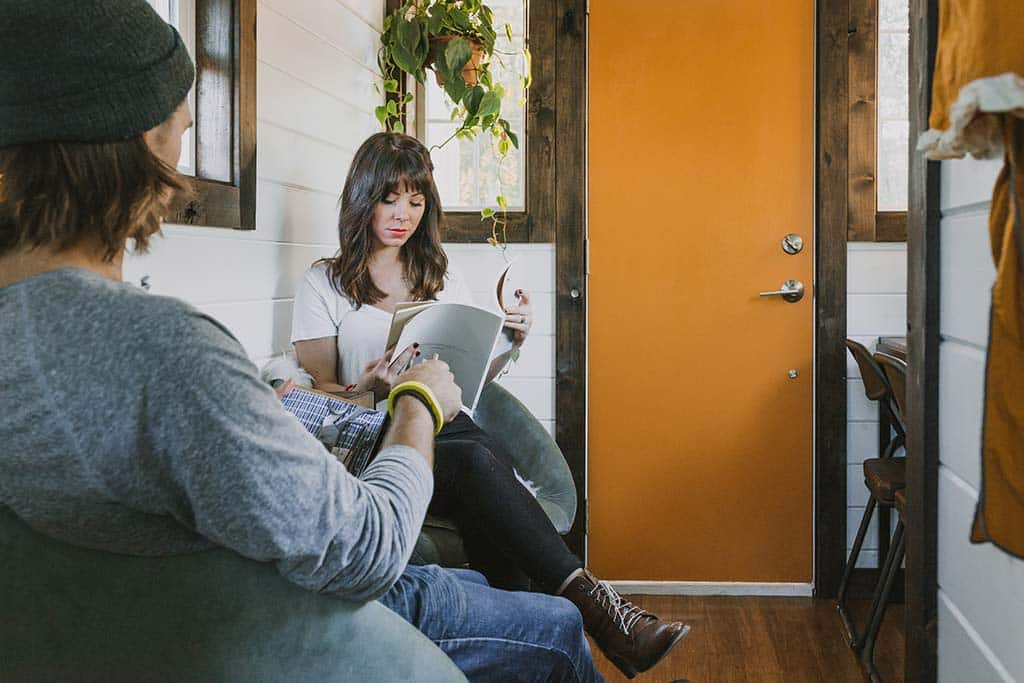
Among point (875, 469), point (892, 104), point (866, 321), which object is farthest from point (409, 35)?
point (875, 469)

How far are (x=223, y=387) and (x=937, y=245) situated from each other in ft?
3.74

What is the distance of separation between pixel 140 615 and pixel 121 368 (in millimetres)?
272

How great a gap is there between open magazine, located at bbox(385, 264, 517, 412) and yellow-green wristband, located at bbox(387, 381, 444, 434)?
1.80ft

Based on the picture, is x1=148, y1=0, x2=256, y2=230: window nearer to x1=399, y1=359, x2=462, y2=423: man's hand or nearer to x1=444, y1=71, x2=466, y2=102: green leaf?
x1=399, y1=359, x2=462, y2=423: man's hand

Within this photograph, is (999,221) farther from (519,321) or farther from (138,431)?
(519,321)

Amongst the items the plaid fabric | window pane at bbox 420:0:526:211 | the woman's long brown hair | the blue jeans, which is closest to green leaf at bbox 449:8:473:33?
window pane at bbox 420:0:526:211

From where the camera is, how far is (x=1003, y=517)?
110 cm

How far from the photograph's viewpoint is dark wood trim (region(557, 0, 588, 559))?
364 cm

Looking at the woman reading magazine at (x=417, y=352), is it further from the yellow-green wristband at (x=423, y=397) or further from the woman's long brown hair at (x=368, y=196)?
the yellow-green wristband at (x=423, y=397)

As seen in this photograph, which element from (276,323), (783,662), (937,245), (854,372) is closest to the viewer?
(937,245)

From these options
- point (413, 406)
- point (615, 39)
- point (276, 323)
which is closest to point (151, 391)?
point (413, 406)

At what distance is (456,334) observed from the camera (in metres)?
2.11

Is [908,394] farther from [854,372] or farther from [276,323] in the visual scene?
[854,372]

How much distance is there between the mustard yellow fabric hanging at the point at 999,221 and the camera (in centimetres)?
103
